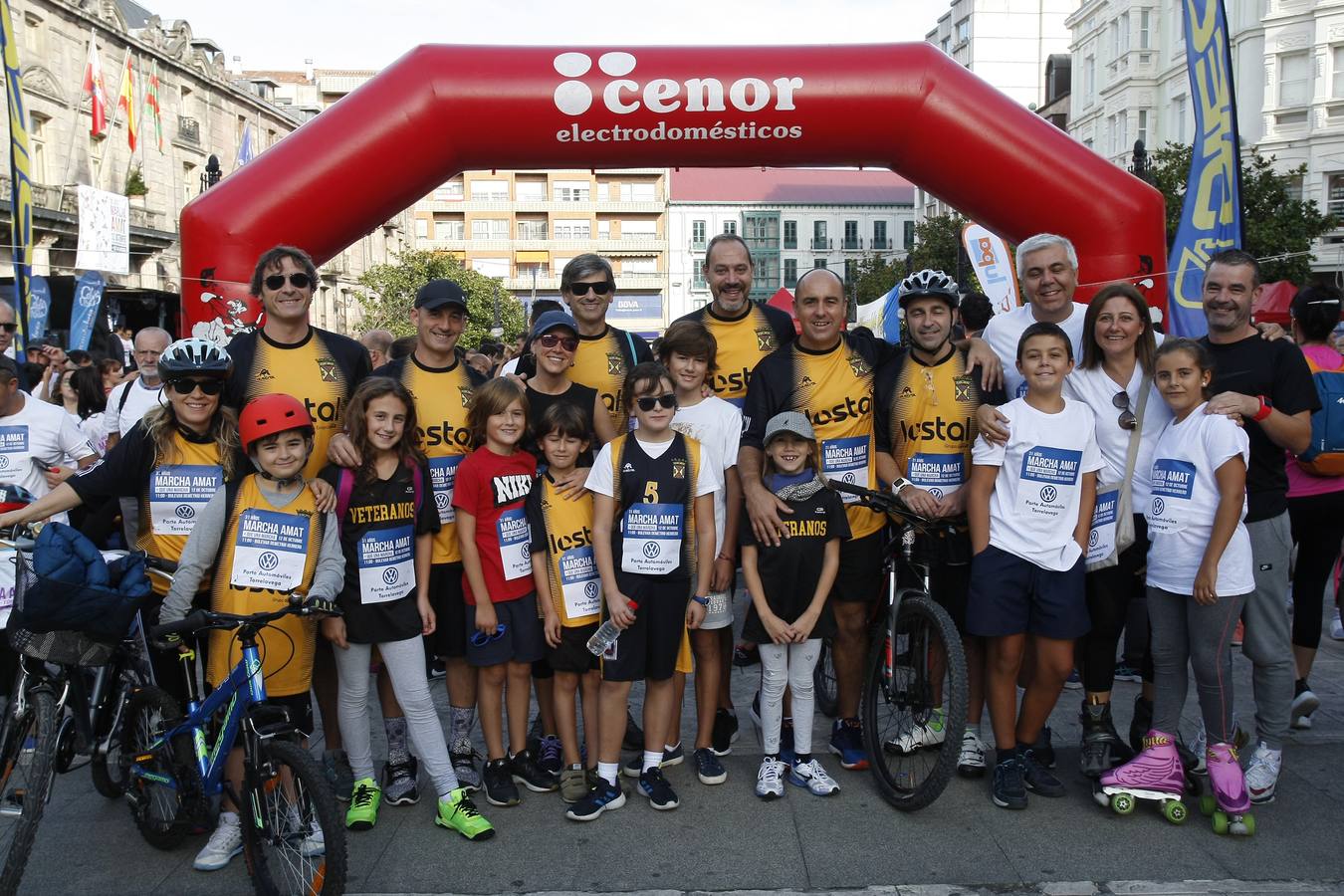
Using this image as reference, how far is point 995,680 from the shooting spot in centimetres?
425

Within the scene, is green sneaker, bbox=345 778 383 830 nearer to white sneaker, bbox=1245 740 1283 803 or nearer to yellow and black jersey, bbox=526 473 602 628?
yellow and black jersey, bbox=526 473 602 628

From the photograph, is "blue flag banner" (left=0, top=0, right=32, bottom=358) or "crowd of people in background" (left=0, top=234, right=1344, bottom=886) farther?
"blue flag banner" (left=0, top=0, right=32, bottom=358)

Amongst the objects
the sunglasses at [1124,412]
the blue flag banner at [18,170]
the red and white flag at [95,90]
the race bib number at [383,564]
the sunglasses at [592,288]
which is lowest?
the race bib number at [383,564]

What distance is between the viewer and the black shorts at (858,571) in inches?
176

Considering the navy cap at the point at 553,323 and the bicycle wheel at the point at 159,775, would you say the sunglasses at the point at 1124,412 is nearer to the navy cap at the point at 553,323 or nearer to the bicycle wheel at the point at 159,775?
the navy cap at the point at 553,323

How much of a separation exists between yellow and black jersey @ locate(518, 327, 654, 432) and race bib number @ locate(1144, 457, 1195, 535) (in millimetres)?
2136

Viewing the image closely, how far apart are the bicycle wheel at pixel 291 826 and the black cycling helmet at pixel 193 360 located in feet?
4.63

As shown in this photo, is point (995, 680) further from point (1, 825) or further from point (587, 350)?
point (1, 825)

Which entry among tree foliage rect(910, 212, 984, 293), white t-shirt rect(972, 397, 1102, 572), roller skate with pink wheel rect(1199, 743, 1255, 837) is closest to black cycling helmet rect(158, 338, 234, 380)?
white t-shirt rect(972, 397, 1102, 572)

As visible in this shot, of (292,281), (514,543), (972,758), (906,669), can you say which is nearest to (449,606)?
(514,543)

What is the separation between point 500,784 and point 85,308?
11.0 meters

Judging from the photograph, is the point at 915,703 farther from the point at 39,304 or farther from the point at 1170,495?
the point at 39,304

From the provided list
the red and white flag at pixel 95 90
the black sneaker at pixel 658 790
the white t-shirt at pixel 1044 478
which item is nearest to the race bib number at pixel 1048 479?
the white t-shirt at pixel 1044 478

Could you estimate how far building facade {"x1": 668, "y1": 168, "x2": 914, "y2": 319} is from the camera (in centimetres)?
7281
